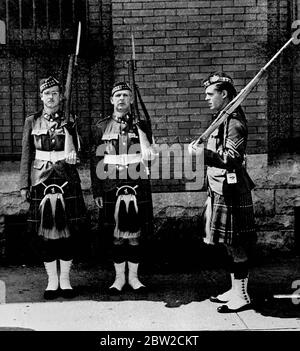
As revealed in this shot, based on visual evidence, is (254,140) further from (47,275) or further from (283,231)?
(47,275)

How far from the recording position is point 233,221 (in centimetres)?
570

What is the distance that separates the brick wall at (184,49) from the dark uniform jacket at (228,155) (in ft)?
3.87

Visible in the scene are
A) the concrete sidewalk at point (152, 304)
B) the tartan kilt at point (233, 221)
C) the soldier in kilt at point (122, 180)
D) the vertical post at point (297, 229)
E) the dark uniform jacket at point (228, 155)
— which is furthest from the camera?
the vertical post at point (297, 229)

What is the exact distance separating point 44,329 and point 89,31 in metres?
3.16

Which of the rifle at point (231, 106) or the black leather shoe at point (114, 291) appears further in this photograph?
the black leather shoe at point (114, 291)

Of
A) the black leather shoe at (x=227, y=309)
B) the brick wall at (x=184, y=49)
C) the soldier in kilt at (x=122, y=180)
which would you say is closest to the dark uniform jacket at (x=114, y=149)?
the soldier in kilt at (x=122, y=180)

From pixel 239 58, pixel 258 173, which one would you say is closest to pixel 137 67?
pixel 239 58

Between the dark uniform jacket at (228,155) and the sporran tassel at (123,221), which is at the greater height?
the dark uniform jacket at (228,155)

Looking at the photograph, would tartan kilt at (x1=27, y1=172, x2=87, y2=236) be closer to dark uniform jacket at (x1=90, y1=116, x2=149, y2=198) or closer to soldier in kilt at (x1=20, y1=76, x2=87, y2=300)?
soldier in kilt at (x1=20, y1=76, x2=87, y2=300)

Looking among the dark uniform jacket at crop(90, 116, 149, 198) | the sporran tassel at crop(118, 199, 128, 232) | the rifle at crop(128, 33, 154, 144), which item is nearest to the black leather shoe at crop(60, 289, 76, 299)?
the sporran tassel at crop(118, 199, 128, 232)

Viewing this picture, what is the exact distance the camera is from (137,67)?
22.2 feet

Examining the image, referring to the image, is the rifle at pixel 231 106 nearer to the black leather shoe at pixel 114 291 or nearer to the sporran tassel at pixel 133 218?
the sporran tassel at pixel 133 218

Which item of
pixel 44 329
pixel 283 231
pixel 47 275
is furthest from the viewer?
pixel 283 231

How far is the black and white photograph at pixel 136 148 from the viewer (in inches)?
237
